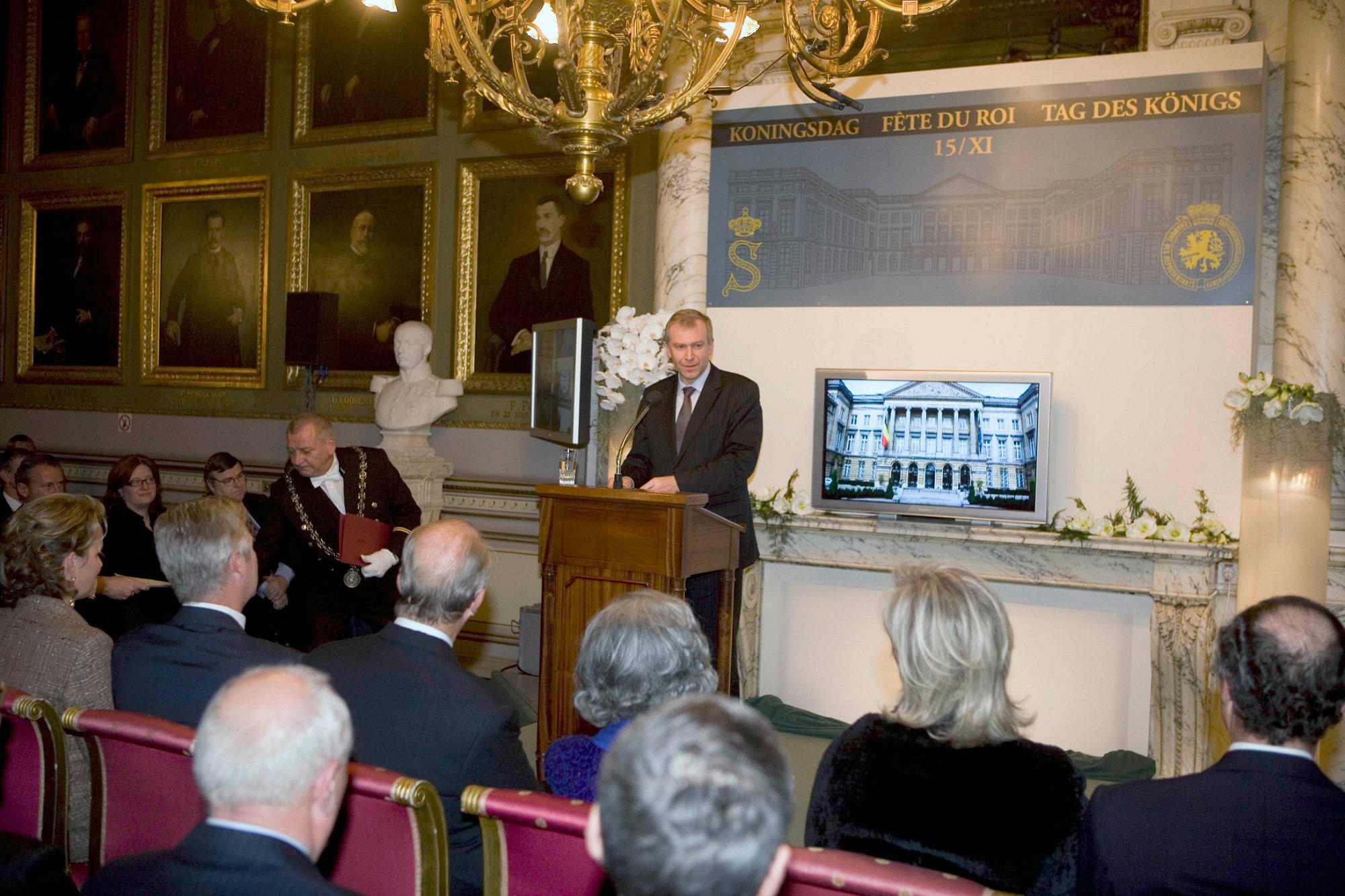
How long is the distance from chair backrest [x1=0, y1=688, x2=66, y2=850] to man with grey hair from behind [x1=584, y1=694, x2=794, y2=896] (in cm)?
163

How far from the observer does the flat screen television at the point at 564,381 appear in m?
5.29

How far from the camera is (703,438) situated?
15.5ft

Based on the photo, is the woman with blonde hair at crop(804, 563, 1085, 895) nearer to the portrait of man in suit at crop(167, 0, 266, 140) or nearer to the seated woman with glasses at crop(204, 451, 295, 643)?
the seated woman with glasses at crop(204, 451, 295, 643)

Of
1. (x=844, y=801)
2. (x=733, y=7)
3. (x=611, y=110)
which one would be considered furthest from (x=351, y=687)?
(x=733, y=7)

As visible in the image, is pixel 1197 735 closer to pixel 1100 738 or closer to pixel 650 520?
pixel 1100 738

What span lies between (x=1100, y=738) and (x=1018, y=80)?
324cm

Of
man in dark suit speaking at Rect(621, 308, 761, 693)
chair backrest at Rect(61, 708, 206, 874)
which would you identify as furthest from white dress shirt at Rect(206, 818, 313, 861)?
→ man in dark suit speaking at Rect(621, 308, 761, 693)

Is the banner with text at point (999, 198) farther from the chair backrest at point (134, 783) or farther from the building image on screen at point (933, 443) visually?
the chair backrest at point (134, 783)

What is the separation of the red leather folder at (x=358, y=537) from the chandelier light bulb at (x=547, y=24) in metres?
2.33

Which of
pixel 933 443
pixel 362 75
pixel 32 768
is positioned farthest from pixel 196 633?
pixel 362 75

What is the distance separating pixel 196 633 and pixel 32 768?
1.45 feet

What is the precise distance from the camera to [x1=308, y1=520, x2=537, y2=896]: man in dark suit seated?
2.25 meters

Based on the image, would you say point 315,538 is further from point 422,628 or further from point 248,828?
point 248,828

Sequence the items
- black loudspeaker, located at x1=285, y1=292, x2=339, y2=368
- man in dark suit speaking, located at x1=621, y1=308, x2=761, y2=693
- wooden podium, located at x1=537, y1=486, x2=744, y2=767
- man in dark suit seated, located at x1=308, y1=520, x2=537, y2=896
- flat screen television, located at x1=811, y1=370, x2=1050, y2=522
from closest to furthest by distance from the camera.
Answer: man in dark suit seated, located at x1=308, y1=520, x2=537, y2=896 → wooden podium, located at x1=537, y1=486, x2=744, y2=767 → man in dark suit speaking, located at x1=621, y1=308, x2=761, y2=693 → flat screen television, located at x1=811, y1=370, x2=1050, y2=522 → black loudspeaker, located at x1=285, y1=292, x2=339, y2=368
